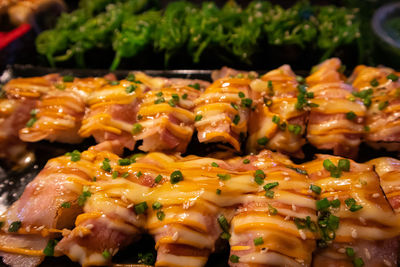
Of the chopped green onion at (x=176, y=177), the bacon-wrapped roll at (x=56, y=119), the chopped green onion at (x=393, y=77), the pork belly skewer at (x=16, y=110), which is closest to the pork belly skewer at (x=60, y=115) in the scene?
the bacon-wrapped roll at (x=56, y=119)

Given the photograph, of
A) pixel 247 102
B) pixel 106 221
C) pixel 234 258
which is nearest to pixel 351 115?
pixel 247 102

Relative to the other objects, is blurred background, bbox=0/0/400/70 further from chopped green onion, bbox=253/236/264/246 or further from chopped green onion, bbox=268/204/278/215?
chopped green onion, bbox=253/236/264/246

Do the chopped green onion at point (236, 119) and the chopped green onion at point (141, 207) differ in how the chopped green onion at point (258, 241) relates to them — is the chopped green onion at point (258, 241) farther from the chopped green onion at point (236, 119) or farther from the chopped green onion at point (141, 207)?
the chopped green onion at point (236, 119)

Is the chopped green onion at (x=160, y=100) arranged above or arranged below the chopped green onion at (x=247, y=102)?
below

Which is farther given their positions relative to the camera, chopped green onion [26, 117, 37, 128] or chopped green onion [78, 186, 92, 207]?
chopped green onion [26, 117, 37, 128]

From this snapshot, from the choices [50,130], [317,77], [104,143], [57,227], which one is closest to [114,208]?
[57,227]

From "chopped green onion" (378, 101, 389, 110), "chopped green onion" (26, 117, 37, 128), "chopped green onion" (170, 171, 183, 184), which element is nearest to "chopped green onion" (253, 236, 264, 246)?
"chopped green onion" (170, 171, 183, 184)
